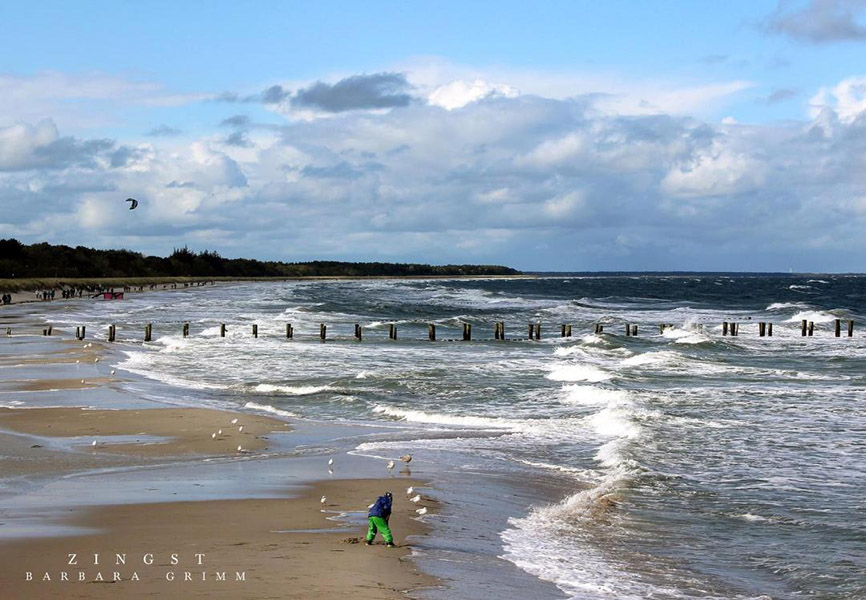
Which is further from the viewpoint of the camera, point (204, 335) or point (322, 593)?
point (204, 335)

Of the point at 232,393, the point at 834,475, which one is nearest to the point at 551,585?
the point at 834,475

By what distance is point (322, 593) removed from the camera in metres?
9.42

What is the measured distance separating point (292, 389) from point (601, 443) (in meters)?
11.8

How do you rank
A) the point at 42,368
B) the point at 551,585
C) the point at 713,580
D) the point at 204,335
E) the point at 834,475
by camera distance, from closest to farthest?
the point at 551,585 → the point at 713,580 → the point at 834,475 → the point at 42,368 → the point at 204,335

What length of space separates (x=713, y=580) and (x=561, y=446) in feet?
30.1

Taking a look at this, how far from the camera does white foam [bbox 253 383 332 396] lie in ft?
95.4

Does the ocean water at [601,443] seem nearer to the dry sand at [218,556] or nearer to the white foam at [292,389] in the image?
the white foam at [292,389]

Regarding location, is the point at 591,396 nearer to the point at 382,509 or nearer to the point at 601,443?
the point at 601,443

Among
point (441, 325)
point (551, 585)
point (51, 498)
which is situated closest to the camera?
point (551, 585)

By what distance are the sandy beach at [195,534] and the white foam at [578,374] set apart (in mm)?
14554

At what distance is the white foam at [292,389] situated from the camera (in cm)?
2908

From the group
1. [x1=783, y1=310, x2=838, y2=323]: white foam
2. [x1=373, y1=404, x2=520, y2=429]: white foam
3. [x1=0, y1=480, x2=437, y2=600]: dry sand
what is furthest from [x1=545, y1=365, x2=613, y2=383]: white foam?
[x1=783, y1=310, x2=838, y2=323]: white foam

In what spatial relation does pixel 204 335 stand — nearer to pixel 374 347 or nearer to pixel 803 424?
pixel 374 347

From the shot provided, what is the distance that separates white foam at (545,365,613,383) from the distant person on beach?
21429mm
